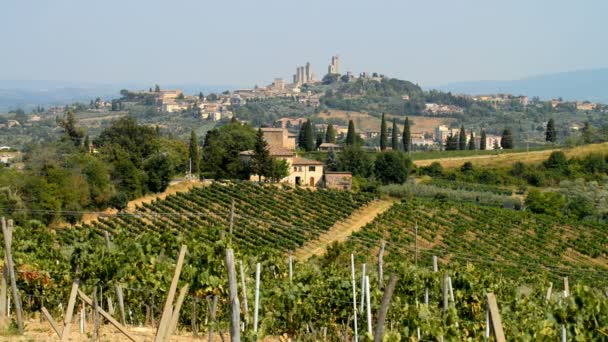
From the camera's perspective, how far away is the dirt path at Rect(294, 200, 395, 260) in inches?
1325

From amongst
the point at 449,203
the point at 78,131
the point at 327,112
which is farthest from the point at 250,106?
the point at 449,203

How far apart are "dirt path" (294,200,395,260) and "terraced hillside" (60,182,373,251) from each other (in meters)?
0.31

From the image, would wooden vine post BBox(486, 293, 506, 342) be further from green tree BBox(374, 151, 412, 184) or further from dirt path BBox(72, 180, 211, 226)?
green tree BBox(374, 151, 412, 184)

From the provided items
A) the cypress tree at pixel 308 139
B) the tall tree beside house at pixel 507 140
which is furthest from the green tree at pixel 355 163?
the tall tree beside house at pixel 507 140

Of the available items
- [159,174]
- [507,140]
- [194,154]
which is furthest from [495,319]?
[507,140]

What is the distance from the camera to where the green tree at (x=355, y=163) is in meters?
60.8

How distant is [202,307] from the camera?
464 inches

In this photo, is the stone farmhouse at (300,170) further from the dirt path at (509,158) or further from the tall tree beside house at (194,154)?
the dirt path at (509,158)

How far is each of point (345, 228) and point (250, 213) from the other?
460 cm

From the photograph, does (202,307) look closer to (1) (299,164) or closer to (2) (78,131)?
(1) (299,164)

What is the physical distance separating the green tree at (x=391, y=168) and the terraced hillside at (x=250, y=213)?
15.0 meters

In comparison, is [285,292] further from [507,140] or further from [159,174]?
[507,140]

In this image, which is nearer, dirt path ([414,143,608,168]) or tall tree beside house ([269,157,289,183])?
tall tree beside house ([269,157,289,183])

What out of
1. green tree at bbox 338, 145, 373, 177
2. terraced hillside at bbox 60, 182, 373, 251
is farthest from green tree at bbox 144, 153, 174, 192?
green tree at bbox 338, 145, 373, 177
